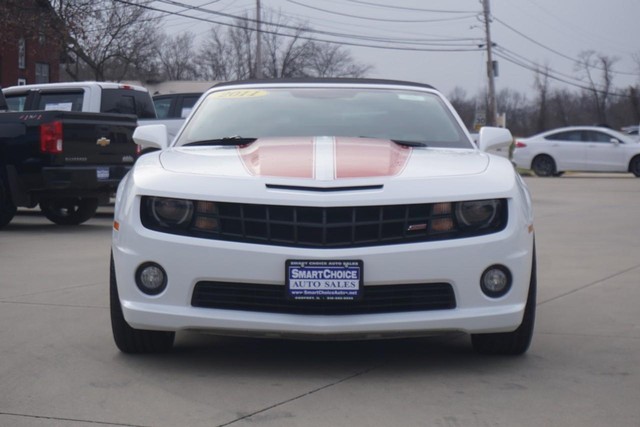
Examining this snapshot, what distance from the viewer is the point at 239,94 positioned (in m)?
6.66

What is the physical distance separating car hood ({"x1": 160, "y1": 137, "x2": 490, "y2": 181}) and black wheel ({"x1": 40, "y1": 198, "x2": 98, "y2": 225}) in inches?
345

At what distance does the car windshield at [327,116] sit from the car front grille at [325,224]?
1200 mm

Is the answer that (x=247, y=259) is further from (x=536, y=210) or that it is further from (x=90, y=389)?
(x=536, y=210)

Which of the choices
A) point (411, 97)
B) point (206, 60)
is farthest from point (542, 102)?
point (411, 97)

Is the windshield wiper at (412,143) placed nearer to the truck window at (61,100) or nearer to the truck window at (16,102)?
the truck window at (61,100)

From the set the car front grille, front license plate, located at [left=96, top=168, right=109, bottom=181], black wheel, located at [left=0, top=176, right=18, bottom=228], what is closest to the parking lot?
the car front grille

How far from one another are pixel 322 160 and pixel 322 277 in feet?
2.19

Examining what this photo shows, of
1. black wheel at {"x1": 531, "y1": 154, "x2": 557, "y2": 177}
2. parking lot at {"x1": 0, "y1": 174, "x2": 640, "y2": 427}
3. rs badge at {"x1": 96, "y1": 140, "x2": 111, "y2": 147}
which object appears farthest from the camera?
black wheel at {"x1": 531, "y1": 154, "x2": 557, "y2": 177}

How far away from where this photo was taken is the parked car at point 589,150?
30391 mm

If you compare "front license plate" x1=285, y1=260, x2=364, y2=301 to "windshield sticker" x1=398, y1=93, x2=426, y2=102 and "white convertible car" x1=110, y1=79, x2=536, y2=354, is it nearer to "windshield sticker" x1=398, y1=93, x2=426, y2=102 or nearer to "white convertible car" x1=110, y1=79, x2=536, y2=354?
"white convertible car" x1=110, y1=79, x2=536, y2=354

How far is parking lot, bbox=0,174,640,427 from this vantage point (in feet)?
14.1

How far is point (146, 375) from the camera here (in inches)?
196

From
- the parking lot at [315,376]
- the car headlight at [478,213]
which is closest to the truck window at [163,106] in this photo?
the parking lot at [315,376]

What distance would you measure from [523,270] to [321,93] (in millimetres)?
2119
